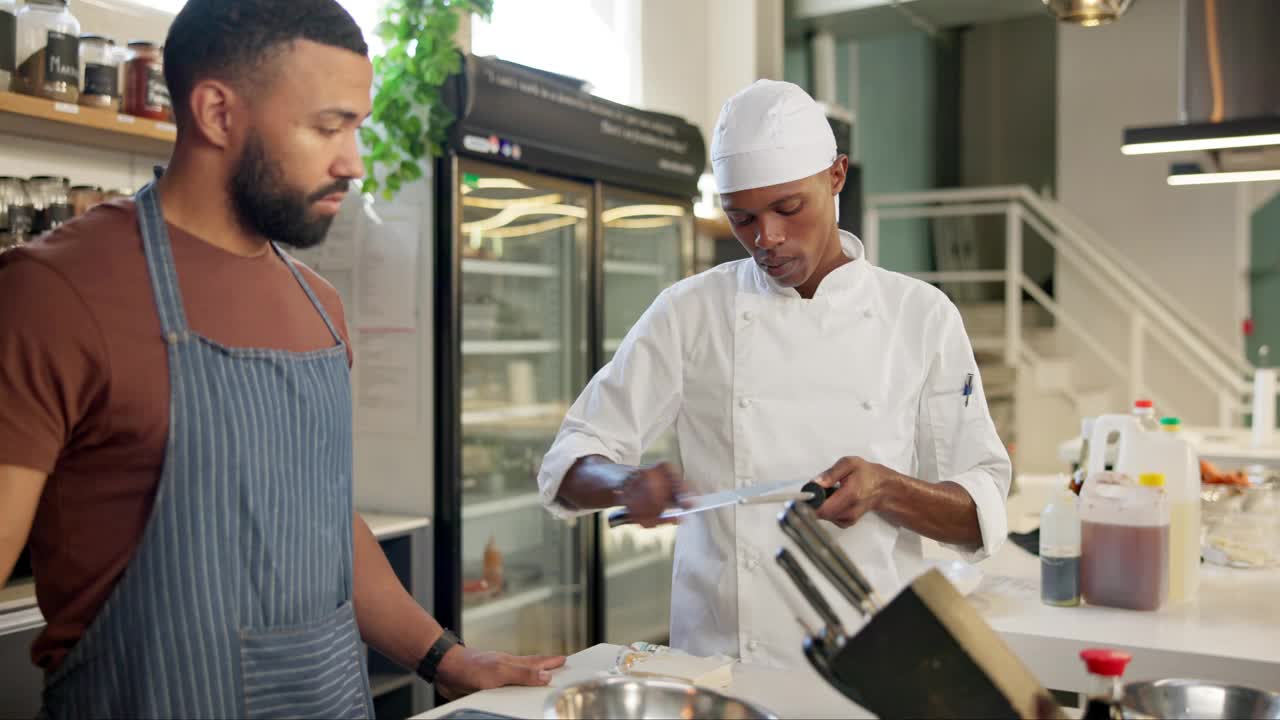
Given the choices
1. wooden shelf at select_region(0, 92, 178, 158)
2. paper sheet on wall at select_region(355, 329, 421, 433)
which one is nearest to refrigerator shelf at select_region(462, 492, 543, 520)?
paper sheet on wall at select_region(355, 329, 421, 433)

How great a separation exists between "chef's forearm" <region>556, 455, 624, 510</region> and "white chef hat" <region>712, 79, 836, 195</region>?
0.51m

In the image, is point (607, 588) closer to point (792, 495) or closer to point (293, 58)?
point (792, 495)

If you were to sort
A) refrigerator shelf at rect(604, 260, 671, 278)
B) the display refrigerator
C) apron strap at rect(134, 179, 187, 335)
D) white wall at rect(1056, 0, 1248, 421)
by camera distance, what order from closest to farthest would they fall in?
1. apron strap at rect(134, 179, 187, 335)
2. the display refrigerator
3. refrigerator shelf at rect(604, 260, 671, 278)
4. white wall at rect(1056, 0, 1248, 421)

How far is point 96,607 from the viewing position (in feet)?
4.21

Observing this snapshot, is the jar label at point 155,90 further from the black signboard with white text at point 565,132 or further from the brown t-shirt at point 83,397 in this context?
the brown t-shirt at point 83,397

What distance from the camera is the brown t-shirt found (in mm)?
1209

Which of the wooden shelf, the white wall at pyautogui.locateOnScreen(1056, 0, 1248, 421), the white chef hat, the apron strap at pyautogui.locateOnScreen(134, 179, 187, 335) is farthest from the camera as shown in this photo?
the white wall at pyautogui.locateOnScreen(1056, 0, 1248, 421)

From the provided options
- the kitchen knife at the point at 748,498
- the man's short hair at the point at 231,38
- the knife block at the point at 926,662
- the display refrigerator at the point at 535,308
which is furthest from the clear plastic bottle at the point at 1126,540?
the display refrigerator at the point at 535,308

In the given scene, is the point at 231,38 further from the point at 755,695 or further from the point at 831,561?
the point at 755,695

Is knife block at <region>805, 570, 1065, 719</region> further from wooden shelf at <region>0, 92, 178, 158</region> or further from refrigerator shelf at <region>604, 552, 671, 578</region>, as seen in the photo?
refrigerator shelf at <region>604, 552, 671, 578</region>

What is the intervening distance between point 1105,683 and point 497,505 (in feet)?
9.85

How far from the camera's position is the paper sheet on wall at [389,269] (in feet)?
12.0

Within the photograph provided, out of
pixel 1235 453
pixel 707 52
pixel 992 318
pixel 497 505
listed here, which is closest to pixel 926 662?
pixel 497 505

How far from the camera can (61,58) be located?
8.63 feet
